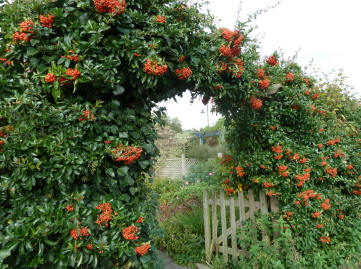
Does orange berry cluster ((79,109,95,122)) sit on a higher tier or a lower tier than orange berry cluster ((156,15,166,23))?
lower

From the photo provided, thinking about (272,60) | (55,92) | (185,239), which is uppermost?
(272,60)

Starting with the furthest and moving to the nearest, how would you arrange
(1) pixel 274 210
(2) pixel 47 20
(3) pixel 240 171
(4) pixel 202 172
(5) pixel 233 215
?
(4) pixel 202 172 < (5) pixel 233 215 < (3) pixel 240 171 < (1) pixel 274 210 < (2) pixel 47 20

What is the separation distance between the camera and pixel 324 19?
4.02 m

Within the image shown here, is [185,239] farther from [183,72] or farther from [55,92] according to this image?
[55,92]

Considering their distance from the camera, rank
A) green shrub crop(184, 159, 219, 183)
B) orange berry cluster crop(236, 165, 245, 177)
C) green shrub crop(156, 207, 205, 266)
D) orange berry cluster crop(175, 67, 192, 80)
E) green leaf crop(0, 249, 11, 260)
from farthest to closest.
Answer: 1. green shrub crop(184, 159, 219, 183)
2. green shrub crop(156, 207, 205, 266)
3. orange berry cluster crop(236, 165, 245, 177)
4. orange berry cluster crop(175, 67, 192, 80)
5. green leaf crop(0, 249, 11, 260)

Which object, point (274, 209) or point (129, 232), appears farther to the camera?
point (274, 209)

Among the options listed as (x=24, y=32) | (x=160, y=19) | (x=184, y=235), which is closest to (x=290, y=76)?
(x=160, y=19)

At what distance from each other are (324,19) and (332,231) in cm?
378

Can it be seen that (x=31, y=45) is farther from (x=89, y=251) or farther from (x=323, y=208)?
(x=323, y=208)

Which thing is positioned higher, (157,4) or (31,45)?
(157,4)

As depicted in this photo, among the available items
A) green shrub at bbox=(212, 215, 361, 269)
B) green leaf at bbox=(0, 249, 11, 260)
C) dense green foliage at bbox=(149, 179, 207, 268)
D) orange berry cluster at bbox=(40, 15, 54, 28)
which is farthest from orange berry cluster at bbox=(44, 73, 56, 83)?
green shrub at bbox=(212, 215, 361, 269)

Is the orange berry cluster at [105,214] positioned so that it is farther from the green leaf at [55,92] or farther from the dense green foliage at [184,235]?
the dense green foliage at [184,235]

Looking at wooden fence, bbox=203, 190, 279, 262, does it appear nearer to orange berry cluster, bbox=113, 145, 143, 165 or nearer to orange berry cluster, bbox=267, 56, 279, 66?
orange berry cluster, bbox=267, 56, 279, 66

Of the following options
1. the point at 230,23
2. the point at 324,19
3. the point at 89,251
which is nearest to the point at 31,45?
the point at 89,251
